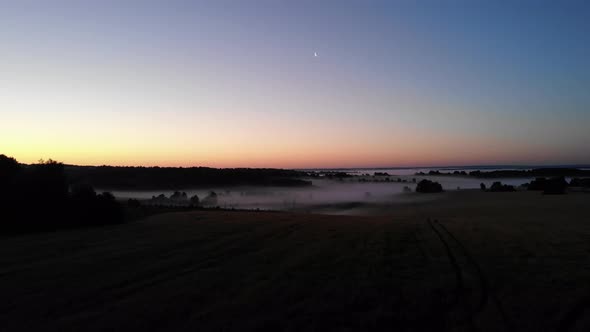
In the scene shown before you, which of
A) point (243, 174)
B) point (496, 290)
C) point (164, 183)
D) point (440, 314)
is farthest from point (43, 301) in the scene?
point (243, 174)

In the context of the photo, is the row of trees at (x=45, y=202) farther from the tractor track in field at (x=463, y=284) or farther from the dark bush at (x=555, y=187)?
the dark bush at (x=555, y=187)

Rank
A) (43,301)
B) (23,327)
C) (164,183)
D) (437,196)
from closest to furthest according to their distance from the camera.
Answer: (23,327)
(43,301)
(437,196)
(164,183)

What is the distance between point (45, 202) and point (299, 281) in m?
12.0

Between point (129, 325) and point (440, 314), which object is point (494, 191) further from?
point (129, 325)

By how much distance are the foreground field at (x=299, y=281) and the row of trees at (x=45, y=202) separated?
2770 millimetres

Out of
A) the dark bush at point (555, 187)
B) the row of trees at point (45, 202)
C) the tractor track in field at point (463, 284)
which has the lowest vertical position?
the tractor track in field at point (463, 284)

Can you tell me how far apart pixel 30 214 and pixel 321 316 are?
503 inches

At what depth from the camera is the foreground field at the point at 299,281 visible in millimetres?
5070

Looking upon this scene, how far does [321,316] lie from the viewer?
5160 millimetres

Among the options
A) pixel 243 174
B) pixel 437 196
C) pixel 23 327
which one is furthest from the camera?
pixel 243 174

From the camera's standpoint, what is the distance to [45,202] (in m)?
14.5

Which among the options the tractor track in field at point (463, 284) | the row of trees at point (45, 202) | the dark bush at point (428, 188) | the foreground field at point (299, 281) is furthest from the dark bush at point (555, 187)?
the row of trees at point (45, 202)

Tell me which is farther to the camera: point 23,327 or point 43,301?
point 43,301

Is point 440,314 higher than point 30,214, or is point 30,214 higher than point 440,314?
point 30,214
